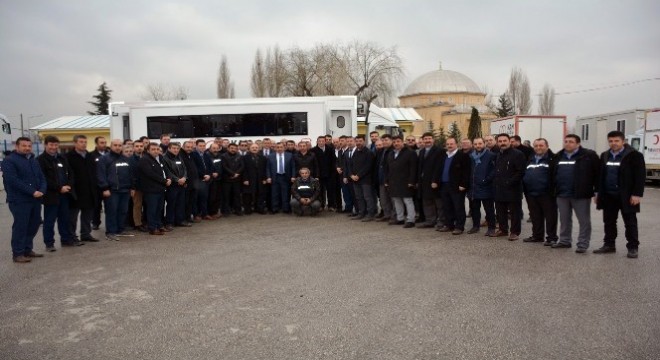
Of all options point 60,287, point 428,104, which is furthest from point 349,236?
point 428,104

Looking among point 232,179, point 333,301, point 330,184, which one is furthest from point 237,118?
point 333,301

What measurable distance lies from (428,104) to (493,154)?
57495mm

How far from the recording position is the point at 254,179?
12.9 meters

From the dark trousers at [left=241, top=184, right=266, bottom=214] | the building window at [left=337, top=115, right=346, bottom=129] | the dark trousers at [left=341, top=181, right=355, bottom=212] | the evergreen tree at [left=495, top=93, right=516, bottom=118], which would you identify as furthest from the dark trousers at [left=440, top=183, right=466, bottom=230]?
the evergreen tree at [left=495, top=93, right=516, bottom=118]

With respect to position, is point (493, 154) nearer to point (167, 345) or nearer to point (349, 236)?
point (349, 236)

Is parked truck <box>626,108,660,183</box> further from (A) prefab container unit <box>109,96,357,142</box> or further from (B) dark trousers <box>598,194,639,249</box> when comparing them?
(B) dark trousers <box>598,194,639,249</box>

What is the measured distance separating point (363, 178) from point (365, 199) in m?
0.52

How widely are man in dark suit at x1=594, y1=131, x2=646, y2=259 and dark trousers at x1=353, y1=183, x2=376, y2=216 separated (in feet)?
16.8

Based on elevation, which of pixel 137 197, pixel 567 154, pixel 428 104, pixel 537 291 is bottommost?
pixel 537 291

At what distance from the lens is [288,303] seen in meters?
5.47

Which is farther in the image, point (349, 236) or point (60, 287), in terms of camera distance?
point (349, 236)

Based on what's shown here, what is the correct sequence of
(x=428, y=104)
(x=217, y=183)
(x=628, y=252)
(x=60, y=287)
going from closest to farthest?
(x=60, y=287) < (x=628, y=252) < (x=217, y=183) < (x=428, y=104)

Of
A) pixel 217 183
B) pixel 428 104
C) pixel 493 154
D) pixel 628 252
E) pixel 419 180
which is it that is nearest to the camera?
pixel 628 252

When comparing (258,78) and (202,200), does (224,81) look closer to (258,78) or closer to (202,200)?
(258,78)
